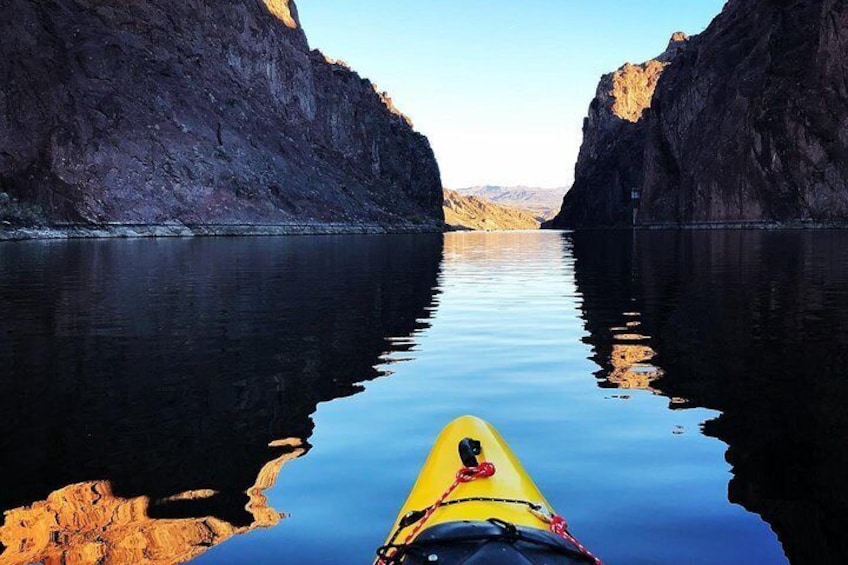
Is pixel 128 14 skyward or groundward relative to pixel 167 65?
skyward

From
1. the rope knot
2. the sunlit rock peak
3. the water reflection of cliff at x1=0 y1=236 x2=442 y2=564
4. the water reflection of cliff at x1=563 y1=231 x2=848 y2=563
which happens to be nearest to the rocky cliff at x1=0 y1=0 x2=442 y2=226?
the sunlit rock peak

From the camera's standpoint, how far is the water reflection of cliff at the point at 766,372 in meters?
7.82

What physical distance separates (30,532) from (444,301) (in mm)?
19851

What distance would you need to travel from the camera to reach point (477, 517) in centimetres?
529

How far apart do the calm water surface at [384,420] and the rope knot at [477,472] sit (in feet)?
4.62

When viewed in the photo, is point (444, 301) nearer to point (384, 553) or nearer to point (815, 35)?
point (384, 553)

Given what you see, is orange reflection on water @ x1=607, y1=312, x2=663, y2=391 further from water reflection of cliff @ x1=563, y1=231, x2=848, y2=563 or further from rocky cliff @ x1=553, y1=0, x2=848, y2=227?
rocky cliff @ x1=553, y1=0, x2=848, y2=227

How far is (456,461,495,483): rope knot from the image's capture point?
598cm

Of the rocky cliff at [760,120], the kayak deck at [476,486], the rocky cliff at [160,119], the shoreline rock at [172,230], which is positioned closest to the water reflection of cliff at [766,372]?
the kayak deck at [476,486]

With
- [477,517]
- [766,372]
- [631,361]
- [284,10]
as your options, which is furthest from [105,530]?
A: [284,10]

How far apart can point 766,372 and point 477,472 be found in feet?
31.0

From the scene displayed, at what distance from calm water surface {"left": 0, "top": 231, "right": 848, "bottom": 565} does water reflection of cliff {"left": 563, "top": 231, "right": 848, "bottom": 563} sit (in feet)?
0.17

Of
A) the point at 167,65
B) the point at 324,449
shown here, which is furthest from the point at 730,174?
the point at 324,449

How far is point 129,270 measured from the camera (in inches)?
1489
